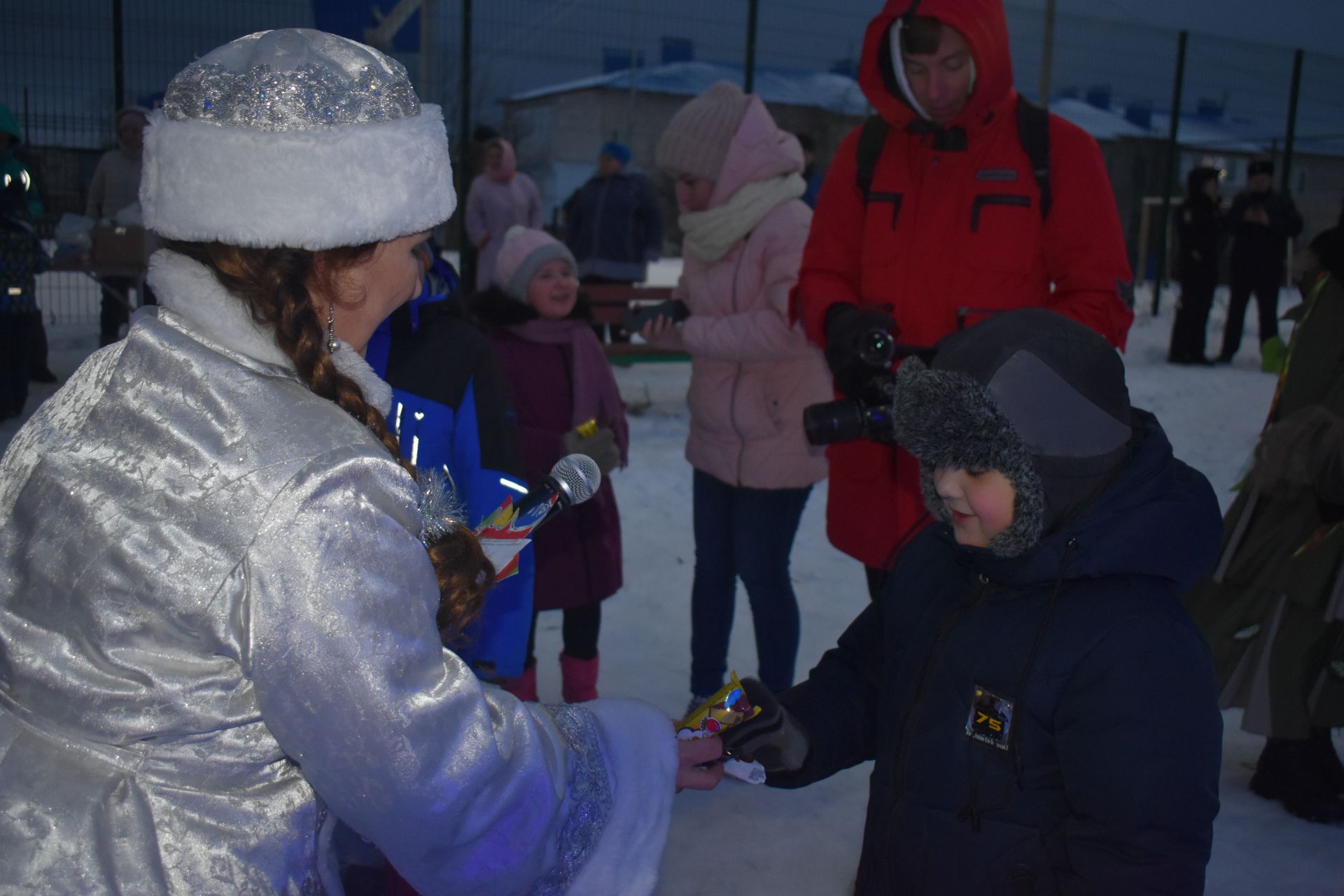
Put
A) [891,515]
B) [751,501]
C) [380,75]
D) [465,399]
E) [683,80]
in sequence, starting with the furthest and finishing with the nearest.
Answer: [683,80]
[751,501]
[891,515]
[465,399]
[380,75]

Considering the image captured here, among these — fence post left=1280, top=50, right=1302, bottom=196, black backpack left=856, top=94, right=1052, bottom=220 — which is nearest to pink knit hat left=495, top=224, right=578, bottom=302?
black backpack left=856, top=94, right=1052, bottom=220

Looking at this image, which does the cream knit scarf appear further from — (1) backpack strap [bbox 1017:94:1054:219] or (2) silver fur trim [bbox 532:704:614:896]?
(2) silver fur trim [bbox 532:704:614:896]

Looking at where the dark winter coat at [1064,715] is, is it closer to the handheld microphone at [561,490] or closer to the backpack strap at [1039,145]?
the handheld microphone at [561,490]

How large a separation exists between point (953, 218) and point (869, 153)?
35 centimetres

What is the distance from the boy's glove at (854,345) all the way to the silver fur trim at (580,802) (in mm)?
1382

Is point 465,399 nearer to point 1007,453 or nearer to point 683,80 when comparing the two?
point 1007,453

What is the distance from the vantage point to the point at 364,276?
1.31m

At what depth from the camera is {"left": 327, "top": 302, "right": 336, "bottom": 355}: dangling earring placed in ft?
4.24

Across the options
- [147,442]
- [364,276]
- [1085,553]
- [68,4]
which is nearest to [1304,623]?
[1085,553]

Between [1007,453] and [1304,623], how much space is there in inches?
77.5

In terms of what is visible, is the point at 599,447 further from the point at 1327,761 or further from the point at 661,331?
the point at 1327,761

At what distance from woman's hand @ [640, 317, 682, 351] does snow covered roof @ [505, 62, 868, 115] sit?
258 inches

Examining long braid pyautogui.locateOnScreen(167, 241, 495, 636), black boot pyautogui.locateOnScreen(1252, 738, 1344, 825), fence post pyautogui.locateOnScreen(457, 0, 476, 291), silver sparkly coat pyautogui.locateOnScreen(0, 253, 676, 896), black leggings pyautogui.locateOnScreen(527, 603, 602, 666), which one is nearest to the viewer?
silver sparkly coat pyautogui.locateOnScreen(0, 253, 676, 896)

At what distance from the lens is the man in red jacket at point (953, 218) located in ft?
8.57
